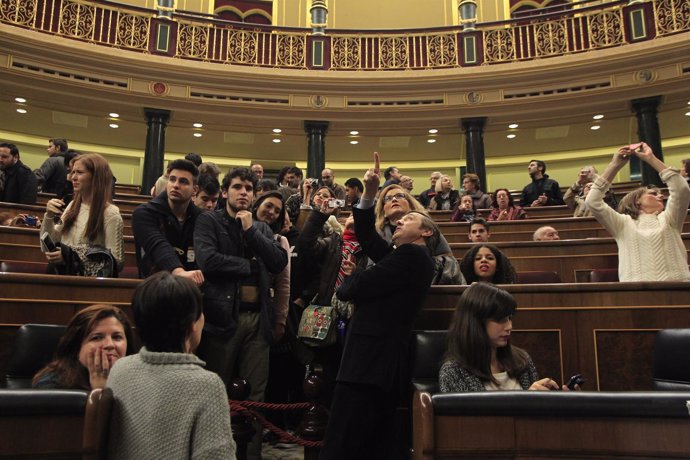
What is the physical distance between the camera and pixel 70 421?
3.45ft

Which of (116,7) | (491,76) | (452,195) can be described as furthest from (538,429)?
(116,7)

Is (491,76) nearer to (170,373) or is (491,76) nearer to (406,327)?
(406,327)

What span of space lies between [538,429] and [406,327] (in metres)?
0.76

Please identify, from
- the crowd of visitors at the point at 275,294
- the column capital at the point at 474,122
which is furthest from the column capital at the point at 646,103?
the crowd of visitors at the point at 275,294

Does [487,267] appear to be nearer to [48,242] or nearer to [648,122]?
[48,242]

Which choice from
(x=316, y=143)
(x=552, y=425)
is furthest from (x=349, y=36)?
(x=552, y=425)

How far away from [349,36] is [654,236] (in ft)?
22.7

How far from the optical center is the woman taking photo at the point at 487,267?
2.60 m

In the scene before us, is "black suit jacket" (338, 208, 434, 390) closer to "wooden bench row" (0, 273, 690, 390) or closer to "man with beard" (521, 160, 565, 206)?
"wooden bench row" (0, 273, 690, 390)

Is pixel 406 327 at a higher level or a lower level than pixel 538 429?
higher

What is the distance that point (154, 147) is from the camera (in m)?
8.27

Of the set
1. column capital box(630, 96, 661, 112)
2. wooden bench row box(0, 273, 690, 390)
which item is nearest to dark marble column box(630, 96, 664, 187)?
column capital box(630, 96, 661, 112)

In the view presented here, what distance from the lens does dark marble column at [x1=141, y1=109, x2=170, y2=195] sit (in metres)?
8.12

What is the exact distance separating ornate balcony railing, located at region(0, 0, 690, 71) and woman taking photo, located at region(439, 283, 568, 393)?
24.0ft
